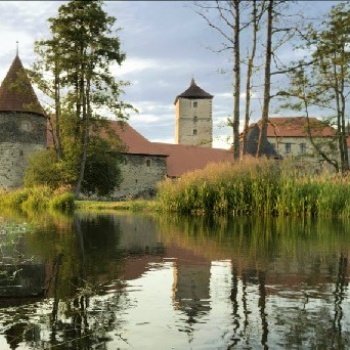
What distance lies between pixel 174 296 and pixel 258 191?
10711 mm

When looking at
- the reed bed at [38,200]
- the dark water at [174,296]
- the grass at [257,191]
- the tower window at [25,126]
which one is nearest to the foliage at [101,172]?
the reed bed at [38,200]

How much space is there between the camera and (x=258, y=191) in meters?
14.2

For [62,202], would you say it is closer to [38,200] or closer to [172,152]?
[38,200]

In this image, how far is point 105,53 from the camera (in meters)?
28.2

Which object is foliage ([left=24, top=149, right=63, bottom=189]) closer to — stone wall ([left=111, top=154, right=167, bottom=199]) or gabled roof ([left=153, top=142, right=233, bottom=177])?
stone wall ([left=111, top=154, right=167, bottom=199])

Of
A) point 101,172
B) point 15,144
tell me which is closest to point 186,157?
point 15,144

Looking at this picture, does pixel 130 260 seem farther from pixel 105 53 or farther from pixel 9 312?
pixel 105 53

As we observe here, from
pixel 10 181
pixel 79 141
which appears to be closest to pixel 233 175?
pixel 79 141

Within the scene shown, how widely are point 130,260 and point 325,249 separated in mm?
2461

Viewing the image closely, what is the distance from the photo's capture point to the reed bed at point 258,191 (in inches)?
540

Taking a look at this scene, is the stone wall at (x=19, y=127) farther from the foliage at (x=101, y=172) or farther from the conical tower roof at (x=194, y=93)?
the conical tower roof at (x=194, y=93)

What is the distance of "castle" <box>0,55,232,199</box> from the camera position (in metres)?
38.1

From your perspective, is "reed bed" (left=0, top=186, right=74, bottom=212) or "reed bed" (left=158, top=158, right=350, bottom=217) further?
"reed bed" (left=0, top=186, right=74, bottom=212)

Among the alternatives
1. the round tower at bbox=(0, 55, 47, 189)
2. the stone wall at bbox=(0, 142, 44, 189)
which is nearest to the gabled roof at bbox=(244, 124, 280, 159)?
the round tower at bbox=(0, 55, 47, 189)
